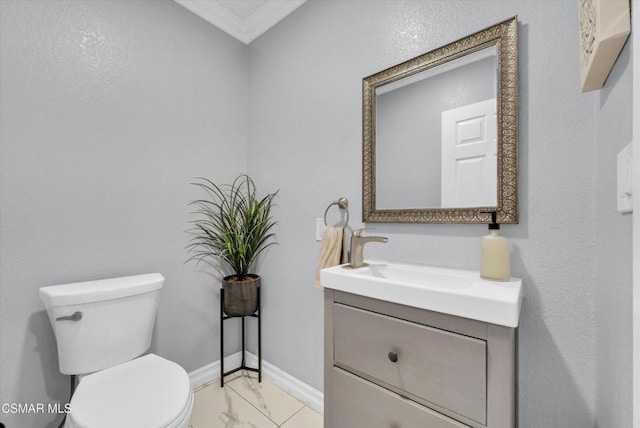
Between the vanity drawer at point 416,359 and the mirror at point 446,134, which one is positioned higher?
the mirror at point 446,134

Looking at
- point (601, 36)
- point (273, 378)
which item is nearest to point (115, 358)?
point (273, 378)

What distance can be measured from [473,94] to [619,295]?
31.4 inches

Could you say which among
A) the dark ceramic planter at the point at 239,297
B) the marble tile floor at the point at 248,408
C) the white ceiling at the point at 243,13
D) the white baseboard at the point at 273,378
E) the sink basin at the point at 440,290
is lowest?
the marble tile floor at the point at 248,408

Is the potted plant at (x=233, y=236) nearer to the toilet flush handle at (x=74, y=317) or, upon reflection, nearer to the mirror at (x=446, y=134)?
the toilet flush handle at (x=74, y=317)

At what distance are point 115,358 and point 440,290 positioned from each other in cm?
146

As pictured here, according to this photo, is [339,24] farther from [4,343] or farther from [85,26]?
[4,343]

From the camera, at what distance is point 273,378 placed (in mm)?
1794

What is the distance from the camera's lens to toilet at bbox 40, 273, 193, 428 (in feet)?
3.03

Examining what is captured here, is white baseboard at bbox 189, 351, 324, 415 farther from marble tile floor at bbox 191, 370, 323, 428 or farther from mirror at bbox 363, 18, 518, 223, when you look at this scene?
mirror at bbox 363, 18, 518, 223

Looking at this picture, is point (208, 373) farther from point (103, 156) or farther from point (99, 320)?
point (103, 156)

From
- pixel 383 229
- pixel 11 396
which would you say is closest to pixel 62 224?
pixel 11 396

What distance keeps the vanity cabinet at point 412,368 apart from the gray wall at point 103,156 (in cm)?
115

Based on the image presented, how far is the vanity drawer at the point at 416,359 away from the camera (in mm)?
732

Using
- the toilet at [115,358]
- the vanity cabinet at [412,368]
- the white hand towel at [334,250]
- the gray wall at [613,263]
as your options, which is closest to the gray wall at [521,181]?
the gray wall at [613,263]
